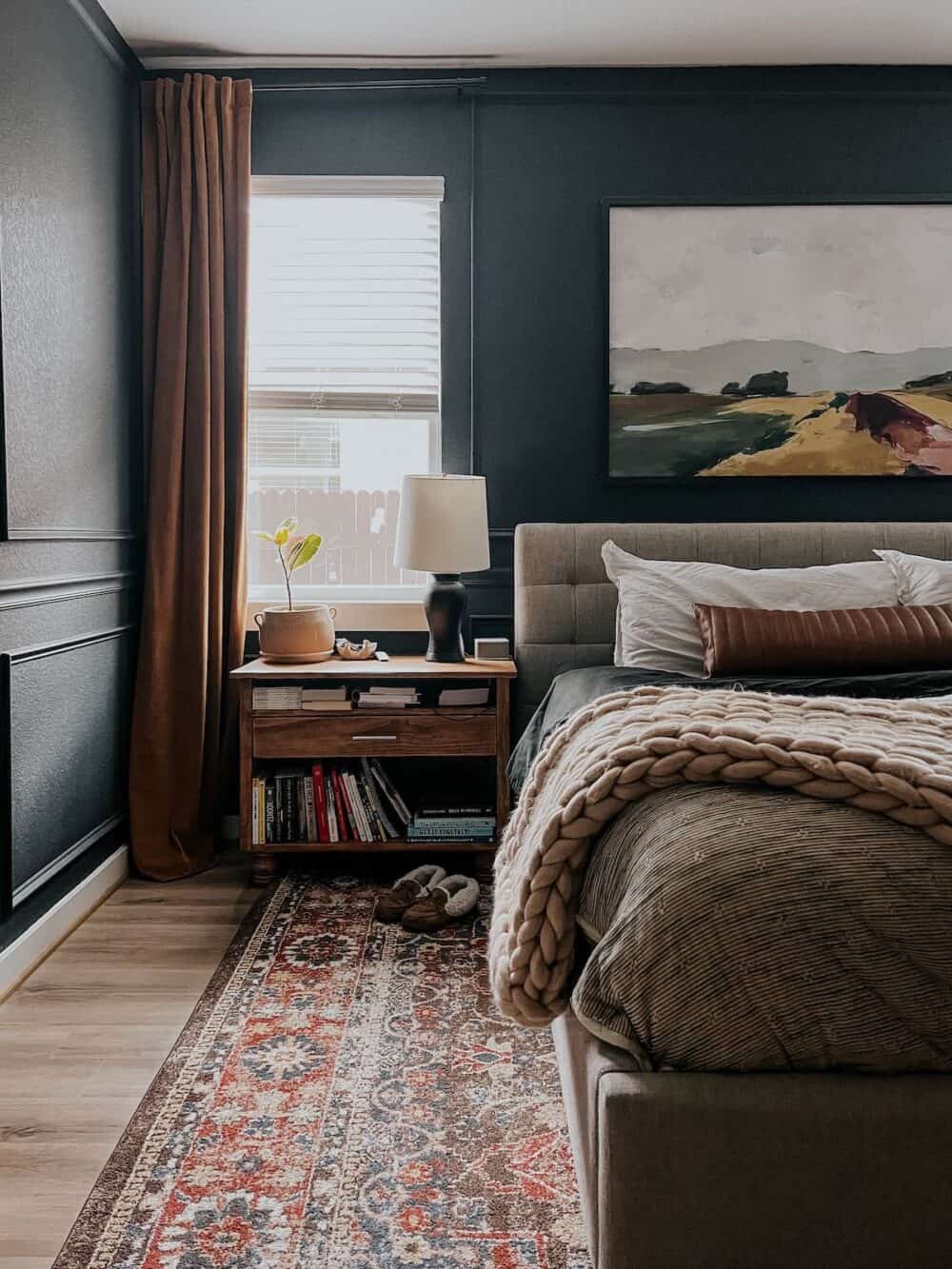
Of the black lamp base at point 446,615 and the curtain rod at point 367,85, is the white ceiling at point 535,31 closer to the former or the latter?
the curtain rod at point 367,85

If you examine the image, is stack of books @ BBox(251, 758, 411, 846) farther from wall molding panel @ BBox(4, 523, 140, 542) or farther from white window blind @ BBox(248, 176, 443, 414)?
white window blind @ BBox(248, 176, 443, 414)

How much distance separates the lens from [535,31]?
3221 millimetres

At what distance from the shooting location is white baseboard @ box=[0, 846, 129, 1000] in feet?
8.08

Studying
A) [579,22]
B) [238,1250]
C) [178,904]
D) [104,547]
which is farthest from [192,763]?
[579,22]

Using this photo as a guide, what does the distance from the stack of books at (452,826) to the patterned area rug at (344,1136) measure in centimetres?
60

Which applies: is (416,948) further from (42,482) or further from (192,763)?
(42,482)

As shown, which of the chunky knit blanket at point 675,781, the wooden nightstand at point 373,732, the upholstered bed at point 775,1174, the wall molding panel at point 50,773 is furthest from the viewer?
the wooden nightstand at point 373,732

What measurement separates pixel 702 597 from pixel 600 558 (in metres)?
0.49

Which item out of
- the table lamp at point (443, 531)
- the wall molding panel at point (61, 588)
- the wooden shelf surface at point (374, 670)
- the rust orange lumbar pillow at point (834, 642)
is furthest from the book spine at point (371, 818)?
the rust orange lumbar pillow at point (834, 642)

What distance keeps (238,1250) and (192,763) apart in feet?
6.45

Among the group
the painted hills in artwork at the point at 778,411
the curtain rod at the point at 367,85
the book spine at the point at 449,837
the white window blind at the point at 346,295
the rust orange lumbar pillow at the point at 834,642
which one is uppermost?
the curtain rod at the point at 367,85

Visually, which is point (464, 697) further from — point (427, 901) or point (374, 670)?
point (427, 901)

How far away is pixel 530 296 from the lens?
3539 millimetres

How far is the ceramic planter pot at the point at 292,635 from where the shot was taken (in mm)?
3295
